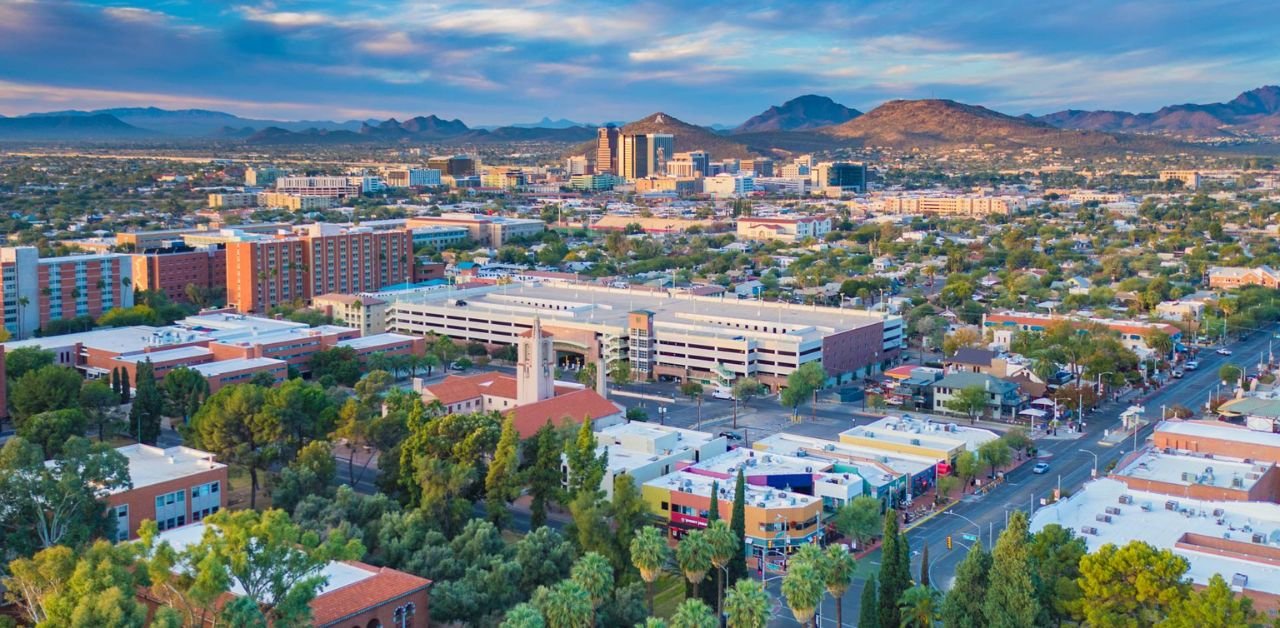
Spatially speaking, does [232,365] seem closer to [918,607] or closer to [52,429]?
[52,429]

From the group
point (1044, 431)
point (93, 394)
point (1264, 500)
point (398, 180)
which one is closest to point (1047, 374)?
point (1044, 431)

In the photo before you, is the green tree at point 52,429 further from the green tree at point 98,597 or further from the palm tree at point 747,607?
the palm tree at point 747,607

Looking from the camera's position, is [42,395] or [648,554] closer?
[648,554]

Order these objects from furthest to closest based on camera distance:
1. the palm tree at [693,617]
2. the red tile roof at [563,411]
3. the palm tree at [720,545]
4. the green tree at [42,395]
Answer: the green tree at [42,395]
the red tile roof at [563,411]
the palm tree at [720,545]
the palm tree at [693,617]

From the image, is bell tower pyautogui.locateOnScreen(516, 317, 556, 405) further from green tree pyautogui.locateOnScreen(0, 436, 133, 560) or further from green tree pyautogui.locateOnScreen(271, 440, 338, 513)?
green tree pyautogui.locateOnScreen(0, 436, 133, 560)

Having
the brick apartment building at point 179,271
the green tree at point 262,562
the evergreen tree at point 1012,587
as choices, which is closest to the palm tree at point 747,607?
the evergreen tree at point 1012,587

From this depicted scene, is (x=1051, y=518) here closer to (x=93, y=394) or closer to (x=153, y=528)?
(x=153, y=528)

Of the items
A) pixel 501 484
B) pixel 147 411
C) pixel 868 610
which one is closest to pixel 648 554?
pixel 868 610
